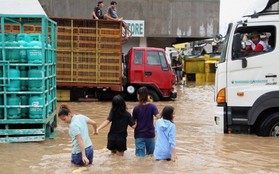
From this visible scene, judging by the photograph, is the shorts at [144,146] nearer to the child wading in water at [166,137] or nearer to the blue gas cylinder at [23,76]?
the child wading in water at [166,137]

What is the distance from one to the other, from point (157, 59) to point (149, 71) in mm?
573

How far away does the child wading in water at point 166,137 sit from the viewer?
22.8 feet

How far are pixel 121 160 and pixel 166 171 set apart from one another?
0.94 meters

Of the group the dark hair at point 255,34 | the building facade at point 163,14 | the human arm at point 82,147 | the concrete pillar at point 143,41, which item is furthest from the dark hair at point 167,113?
the concrete pillar at point 143,41

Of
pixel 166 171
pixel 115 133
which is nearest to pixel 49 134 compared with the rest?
pixel 115 133

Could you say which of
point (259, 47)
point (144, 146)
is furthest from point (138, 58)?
point (144, 146)

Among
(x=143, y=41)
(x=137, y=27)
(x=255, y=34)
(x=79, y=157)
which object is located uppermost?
(x=137, y=27)

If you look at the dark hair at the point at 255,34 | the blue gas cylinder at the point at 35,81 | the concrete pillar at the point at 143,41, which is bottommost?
the blue gas cylinder at the point at 35,81

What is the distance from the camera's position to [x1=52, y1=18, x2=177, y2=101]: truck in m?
16.5

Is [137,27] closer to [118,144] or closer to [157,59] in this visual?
[157,59]

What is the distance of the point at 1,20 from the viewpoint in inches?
341

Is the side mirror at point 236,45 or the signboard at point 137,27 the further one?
the signboard at point 137,27

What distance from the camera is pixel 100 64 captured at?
16656mm

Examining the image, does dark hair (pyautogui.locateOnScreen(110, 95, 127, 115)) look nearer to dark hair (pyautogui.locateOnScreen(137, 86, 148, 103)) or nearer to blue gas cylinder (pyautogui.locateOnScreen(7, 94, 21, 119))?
dark hair (pyautogui.locateOnScreen(137, 86, 148, 103))
